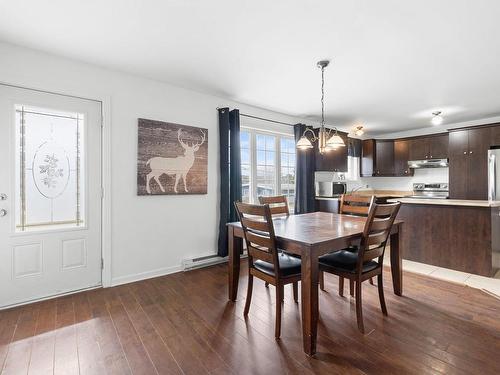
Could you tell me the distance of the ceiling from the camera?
74.3 inches

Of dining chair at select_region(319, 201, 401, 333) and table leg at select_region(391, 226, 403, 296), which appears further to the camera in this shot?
table leg at select_region(391, 226, 403, 296)

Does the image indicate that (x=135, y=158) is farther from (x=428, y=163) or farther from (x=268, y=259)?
(x=428, y=163)

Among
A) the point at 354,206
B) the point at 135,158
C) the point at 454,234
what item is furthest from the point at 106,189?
the point at 454,234

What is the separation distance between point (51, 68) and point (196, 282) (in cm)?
263

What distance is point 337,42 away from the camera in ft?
7.60

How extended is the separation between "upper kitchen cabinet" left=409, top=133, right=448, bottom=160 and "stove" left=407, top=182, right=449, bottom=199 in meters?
0.61

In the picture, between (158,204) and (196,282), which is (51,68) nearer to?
(158,204)

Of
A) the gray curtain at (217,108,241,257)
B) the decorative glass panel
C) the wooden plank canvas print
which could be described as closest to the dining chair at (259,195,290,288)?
the gray curtain at (217,108,241,257)

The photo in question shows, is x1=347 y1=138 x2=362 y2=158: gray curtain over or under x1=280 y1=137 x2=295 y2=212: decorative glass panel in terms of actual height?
over

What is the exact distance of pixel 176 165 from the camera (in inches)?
130

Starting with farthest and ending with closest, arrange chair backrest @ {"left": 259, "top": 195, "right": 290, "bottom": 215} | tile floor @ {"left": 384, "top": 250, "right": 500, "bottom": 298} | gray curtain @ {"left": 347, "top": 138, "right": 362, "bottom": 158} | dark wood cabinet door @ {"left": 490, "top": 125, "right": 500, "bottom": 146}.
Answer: gray curtain @ {"left": 347, "top": 138, "right": 362, "bottom": 158}, dark wood cabinet door @ {"left": 490, "top": 125, "right": 500, "bottom": 146}, chair backrest @ {"left": 259, "top": 195, "right": 290, "bottom": 215}, tile floor @ {"left": 384, "top": 250, "right": 500, "bottom": 298}


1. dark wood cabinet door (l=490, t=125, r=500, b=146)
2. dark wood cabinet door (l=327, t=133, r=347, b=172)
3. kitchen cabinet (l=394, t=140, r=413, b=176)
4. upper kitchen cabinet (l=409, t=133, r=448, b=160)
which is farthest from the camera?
kitchen cabinet (l=394, t=140, r=413, b=176)

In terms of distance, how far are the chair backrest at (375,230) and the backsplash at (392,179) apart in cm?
323

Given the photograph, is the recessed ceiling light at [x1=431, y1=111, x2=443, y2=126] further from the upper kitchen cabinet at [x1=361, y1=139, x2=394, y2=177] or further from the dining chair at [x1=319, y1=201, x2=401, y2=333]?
the dining chair at [x1=319, y1=201, x2=401, y2=333]
